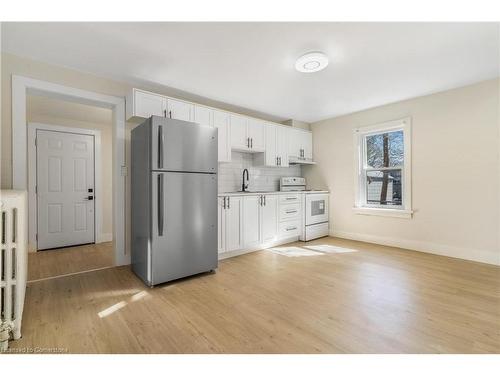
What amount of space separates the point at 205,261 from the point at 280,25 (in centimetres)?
246

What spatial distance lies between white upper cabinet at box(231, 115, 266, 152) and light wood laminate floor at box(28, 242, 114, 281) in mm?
2501

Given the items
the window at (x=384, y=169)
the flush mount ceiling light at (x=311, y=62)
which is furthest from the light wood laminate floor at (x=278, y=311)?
the flush mount ceiling light at (x=311, y=62)

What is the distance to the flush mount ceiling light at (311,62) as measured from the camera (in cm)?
241

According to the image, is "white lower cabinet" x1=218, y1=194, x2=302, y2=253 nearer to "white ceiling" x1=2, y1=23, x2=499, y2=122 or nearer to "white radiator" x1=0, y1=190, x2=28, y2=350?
"white ceiling" x1=2, y1=23, x2=499, y2=122

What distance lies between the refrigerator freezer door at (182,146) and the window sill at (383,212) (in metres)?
2.93

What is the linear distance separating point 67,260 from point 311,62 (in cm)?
410

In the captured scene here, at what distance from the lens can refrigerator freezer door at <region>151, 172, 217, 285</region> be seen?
2497 mm

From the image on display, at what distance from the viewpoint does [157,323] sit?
1820mm

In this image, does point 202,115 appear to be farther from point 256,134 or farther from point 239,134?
point 256,134

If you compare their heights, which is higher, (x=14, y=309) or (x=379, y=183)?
(x=379, y=183)

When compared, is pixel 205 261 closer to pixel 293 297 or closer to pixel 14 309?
pixel 293 297

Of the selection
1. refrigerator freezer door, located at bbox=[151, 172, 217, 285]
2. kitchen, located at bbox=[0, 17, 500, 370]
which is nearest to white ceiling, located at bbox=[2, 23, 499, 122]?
kitchen, located at bbox=[0, 17, 500, 370]

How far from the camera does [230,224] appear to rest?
347 cm
